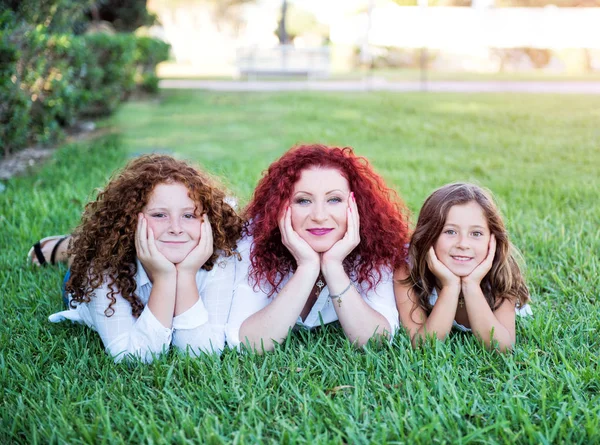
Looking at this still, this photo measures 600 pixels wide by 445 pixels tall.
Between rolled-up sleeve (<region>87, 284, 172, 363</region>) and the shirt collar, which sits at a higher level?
the shirt collar

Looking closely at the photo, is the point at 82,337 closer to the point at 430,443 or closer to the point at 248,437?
the point at 248,437

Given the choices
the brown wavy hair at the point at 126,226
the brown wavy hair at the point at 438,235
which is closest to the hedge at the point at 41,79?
the brown wavy hair at the point at 126,226

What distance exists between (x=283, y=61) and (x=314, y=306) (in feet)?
49.7

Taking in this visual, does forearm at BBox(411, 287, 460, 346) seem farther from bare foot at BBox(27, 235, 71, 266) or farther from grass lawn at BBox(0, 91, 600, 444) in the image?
bare foot at BBox(27, 235, 71, 266)

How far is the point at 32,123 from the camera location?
23.6 ft

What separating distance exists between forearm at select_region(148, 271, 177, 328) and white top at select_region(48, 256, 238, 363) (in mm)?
23

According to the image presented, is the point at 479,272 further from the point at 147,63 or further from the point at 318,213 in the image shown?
the point at 147,63

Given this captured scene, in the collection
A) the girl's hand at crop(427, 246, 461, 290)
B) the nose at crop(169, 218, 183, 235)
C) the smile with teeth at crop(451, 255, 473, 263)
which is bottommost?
the girl's hand at crop(427, 246, 461, 290)

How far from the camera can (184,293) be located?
108 inches

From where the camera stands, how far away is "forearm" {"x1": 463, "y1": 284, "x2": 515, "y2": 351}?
277 cm

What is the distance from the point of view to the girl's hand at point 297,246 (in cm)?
273

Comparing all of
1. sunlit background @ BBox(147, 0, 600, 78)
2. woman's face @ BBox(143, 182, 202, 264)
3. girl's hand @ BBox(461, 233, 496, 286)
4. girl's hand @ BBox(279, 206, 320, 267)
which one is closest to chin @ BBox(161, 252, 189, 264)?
woman's face @ BBox(143, 182, 202, 264)

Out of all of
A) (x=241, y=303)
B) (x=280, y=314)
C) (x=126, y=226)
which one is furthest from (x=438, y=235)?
(x=126, y=226)

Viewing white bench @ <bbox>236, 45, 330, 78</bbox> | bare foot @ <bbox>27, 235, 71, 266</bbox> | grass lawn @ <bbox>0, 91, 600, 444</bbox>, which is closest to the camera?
grass lawn @ <bbox>0, 91, 600, 444</bbox>
